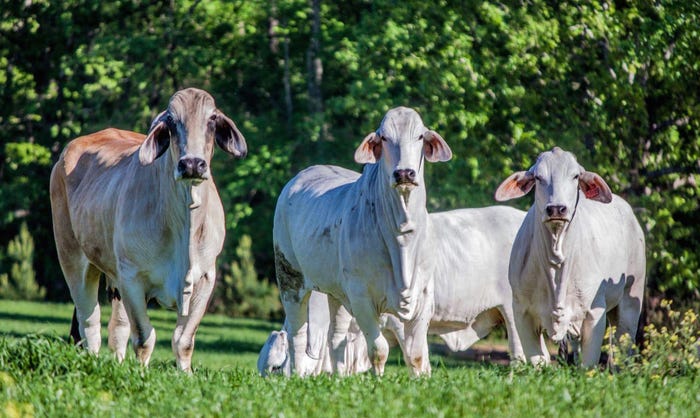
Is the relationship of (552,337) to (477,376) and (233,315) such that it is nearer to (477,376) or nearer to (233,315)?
(477,376)

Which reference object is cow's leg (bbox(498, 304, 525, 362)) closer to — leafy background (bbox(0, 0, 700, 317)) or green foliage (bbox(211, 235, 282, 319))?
leafy background (bbox(0, 0, 700, 317))

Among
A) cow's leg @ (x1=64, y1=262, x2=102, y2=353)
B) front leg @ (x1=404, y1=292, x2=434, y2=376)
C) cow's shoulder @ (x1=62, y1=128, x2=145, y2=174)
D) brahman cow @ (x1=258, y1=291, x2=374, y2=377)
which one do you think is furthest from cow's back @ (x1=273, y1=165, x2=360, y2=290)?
cow's leg @ (x1=64, y1=262, x2=102, y2=353)

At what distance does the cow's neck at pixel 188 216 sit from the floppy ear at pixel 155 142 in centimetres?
19

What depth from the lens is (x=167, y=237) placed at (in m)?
10.2

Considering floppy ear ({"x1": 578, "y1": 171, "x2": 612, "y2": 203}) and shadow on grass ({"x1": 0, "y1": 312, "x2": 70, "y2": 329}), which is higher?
floppy ear ({"x1": 578, "y1": 171, "x2": 612, "y2": 203})

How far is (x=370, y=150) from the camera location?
32.2 feet

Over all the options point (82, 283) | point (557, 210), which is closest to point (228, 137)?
point (82, 283)

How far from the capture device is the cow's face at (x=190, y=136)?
9695mm

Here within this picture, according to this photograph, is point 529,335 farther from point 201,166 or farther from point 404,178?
point 201,166

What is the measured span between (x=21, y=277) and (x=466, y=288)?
2036 centimetres

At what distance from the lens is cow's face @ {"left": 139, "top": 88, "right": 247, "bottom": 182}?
31.8 feet

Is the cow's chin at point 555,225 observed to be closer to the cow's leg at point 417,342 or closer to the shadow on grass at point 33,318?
the cow's leg at point 417,342

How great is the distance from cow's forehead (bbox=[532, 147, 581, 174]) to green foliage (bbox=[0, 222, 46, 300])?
21.5 meters

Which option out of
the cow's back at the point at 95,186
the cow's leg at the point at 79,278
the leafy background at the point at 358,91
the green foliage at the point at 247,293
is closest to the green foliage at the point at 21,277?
the leafy background at the point at 358,91
